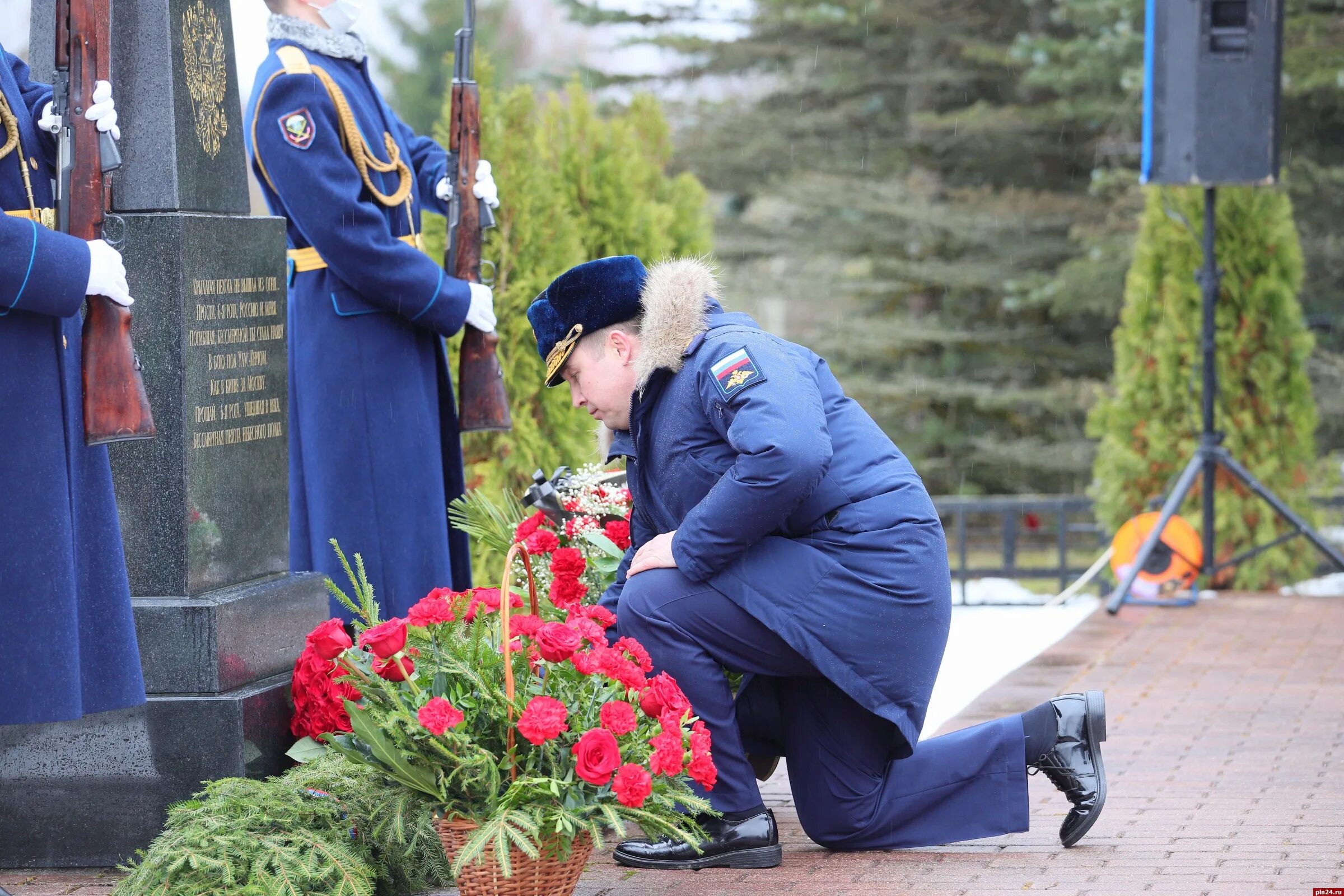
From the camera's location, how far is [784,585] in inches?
132

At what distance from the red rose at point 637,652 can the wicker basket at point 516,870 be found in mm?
337

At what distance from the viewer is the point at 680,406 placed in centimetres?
343

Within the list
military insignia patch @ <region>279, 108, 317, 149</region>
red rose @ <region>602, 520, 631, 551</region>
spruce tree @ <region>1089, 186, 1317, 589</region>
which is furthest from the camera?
spruce tree @ <region>1089, 186, 1317, 589</region>

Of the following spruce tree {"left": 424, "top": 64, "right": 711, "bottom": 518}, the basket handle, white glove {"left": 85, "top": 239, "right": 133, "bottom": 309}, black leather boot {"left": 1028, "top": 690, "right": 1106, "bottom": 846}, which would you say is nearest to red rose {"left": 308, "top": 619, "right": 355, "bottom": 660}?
the basket handle

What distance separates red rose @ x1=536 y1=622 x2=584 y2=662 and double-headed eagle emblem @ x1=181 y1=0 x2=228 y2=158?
1593mm

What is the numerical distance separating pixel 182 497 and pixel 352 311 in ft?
3.27

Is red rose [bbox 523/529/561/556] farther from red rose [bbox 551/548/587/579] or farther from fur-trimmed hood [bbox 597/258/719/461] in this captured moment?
fur-trimmed hood [bbox 597/258/719/461]

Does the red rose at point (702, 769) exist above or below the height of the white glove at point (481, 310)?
below

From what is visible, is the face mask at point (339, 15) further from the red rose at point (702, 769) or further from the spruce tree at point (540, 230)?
the red rose at point (702, 769)

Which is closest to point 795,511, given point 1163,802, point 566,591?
point 566,591

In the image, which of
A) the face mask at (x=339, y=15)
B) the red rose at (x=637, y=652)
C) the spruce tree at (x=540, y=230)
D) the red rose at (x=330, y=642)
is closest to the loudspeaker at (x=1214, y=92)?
the spruce tree at (x=540, y=230)

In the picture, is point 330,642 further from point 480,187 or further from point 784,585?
point 480,187

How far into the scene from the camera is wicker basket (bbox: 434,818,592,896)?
2.91m

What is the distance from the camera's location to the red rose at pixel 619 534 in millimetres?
4066
